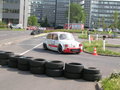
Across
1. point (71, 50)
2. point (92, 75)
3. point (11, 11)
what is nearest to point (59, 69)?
point (92, 75)

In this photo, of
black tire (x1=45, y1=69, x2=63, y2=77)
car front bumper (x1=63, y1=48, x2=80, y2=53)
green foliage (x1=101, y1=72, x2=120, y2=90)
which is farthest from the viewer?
car front bumper (x1=63, y1=48, x2=80, y2=53)

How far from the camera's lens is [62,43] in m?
16.5

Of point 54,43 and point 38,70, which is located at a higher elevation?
point 54,43

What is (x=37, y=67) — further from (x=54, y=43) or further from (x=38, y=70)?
(x=54, y=43)

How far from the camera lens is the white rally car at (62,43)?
1634 centimetres

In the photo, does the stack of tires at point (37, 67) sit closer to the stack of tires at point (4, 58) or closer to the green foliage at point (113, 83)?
the stack of tires at point (4, 58)

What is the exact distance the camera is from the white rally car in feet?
53.6

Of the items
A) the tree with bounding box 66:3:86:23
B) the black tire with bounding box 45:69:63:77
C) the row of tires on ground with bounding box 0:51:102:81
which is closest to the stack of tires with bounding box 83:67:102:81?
the row of tires on ground with bounding box 0:51:102:81

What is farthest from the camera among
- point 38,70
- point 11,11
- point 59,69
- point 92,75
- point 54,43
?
point 11,11

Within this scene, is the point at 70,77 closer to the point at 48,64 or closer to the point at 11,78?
the point at 48,64

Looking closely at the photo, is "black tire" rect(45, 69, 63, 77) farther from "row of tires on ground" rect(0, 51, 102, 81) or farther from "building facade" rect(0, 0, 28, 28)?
"building facade" rect(0, 0, 28, 28)

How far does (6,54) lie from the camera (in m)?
10.9

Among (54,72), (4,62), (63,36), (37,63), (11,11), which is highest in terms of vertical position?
(11,11)

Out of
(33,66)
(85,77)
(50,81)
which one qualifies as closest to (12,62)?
(33,66)
